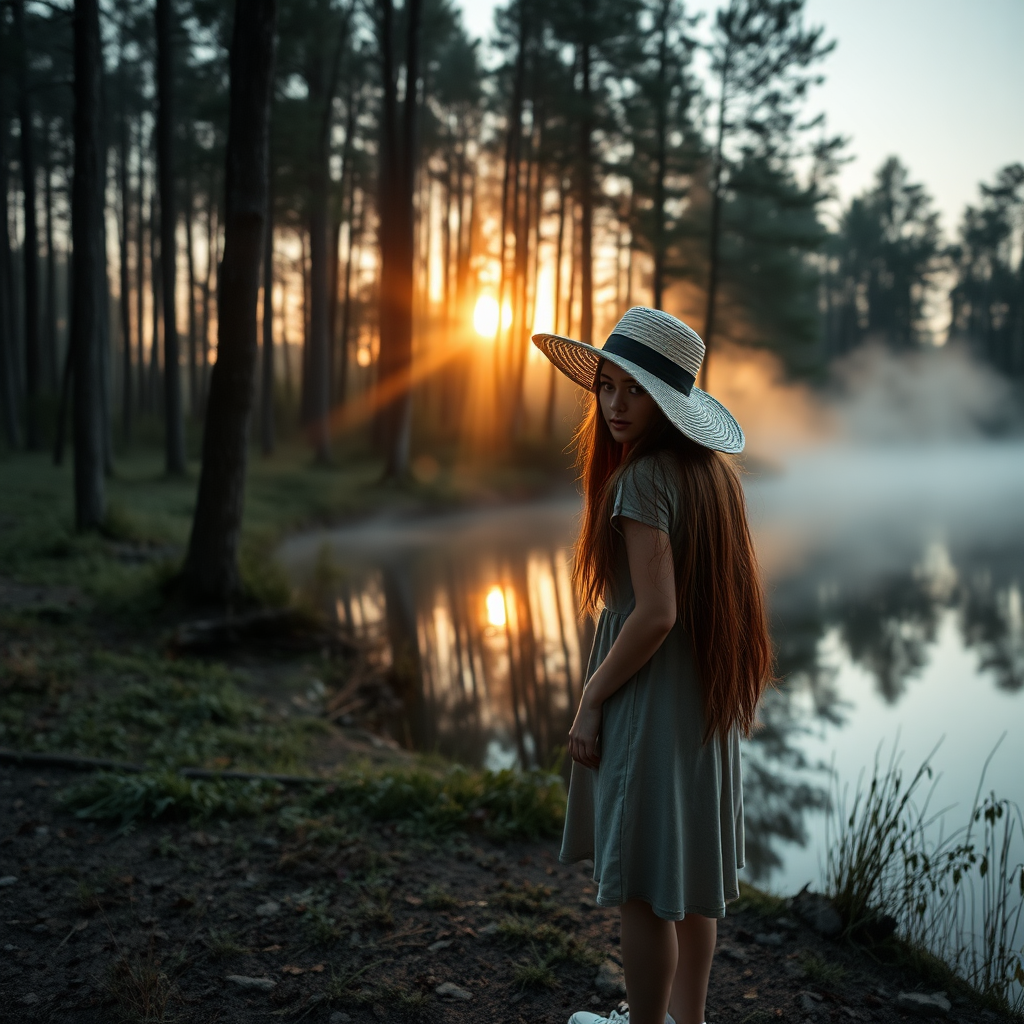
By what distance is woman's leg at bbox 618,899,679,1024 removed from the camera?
7.66 ft

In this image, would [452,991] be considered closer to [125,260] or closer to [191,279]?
[125,260]

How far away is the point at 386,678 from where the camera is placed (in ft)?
25.4

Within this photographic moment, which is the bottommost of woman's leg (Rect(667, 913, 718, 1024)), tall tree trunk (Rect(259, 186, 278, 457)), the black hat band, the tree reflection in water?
the tree reflection in water

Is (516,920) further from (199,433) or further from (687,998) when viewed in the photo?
(199,433)

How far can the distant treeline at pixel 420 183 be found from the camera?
19984 millimetres

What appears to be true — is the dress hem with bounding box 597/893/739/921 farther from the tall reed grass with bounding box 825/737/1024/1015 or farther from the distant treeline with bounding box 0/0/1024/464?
the distant treeline with bounding box 0/0/1024/464

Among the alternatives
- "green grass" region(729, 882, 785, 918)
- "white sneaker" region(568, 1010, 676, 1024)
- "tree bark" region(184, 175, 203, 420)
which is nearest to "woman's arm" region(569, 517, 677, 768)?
"white sneaker" region(568, 1010, 676, 1024)

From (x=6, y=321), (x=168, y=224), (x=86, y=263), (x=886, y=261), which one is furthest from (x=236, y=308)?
(x=886, y=261)

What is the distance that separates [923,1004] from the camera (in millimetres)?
3062

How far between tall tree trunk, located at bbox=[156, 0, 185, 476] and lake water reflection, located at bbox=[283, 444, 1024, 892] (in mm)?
5474

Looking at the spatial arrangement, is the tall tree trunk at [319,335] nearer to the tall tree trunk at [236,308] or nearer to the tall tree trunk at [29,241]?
the tall tree trunk at [29,241]

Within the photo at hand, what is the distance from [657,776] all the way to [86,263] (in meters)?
11.3

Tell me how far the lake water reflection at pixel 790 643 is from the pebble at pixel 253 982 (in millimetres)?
2754

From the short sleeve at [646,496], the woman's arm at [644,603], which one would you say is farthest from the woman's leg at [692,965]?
the short sleeve at [646,496]
